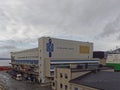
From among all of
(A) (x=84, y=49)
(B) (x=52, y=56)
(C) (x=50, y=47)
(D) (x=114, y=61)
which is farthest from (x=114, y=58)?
(C) (x=50, y=47)

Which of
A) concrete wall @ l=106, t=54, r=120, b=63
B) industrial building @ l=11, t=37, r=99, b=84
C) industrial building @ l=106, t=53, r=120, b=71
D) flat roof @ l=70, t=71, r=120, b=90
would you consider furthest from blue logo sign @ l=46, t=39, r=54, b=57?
concrete wall @ l=106, t=54, r=120, b=63

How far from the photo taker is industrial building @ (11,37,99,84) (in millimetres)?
62138

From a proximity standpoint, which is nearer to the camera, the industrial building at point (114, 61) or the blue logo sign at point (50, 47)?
the blue logo sign at point (50, 47)

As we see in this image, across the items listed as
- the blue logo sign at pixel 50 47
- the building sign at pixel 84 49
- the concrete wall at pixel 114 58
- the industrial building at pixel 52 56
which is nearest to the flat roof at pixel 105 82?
the industrial building at pixel 52 56

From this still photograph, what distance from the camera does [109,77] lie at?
36.5 meters

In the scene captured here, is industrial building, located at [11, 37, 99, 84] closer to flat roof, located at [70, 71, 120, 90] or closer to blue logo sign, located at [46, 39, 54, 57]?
blue logo sign, located at [46, 39, 54, 57]

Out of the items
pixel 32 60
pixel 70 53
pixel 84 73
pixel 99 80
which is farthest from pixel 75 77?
pixel 32 60

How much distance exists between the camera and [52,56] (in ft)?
215

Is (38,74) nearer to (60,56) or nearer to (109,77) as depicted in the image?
(60,56)

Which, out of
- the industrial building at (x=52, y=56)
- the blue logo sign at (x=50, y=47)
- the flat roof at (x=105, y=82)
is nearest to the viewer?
the flat roof at (x=105, y=82)

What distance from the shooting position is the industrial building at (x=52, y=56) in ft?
204

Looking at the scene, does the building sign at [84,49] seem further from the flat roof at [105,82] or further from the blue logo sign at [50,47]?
the flat roof at [105,82]

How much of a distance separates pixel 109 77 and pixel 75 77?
26.6ft

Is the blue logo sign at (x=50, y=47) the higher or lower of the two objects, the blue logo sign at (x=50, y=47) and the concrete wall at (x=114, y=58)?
the higher
